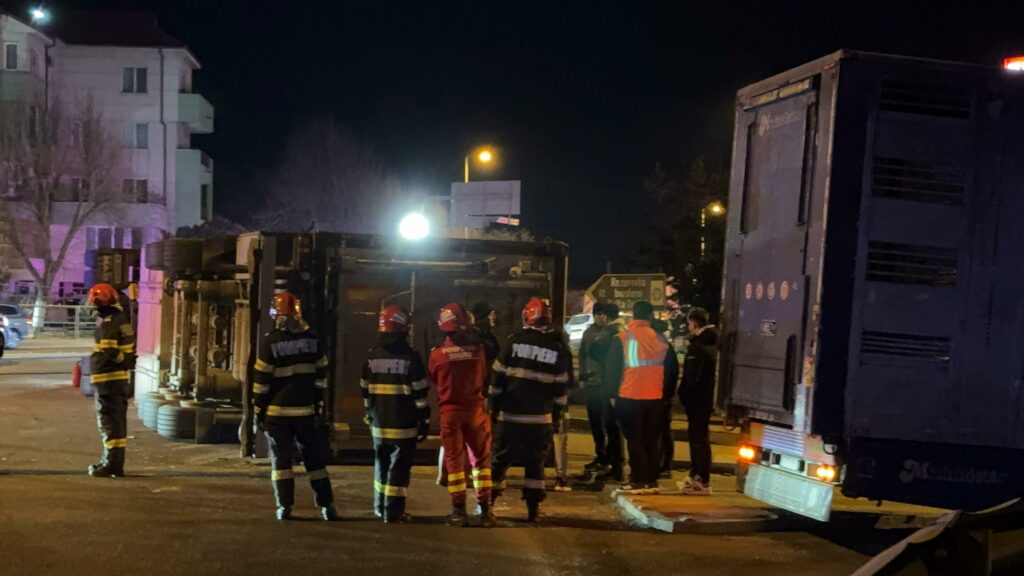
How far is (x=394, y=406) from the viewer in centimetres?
795

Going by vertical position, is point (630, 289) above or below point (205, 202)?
below

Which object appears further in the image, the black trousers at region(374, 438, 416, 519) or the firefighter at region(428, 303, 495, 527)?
the firefighter at region(428, 303, 495, 527)

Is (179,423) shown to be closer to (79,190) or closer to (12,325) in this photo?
(12,325)

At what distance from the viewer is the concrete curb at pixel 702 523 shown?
8.16 metres

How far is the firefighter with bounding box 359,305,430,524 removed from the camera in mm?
7949

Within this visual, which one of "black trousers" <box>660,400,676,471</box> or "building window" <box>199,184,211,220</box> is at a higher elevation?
"building window" <box>199,184,211,220</box>

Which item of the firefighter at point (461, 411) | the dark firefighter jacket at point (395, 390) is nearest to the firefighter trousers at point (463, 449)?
the firefighter at point (461, 411)

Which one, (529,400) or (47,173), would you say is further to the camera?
(47,173)

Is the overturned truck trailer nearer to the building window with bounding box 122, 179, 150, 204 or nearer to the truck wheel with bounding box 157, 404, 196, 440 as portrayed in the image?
the truck wheel with bounding box 157, 404, 196, 440

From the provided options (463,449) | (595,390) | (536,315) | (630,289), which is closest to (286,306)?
(463,449)

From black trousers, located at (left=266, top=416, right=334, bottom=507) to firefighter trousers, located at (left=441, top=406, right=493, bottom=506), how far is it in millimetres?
969

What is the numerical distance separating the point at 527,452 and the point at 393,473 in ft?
3.55

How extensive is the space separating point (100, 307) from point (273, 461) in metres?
2.74

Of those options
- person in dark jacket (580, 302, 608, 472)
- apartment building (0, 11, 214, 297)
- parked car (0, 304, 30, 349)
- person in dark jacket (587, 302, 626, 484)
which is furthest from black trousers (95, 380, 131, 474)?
apartment building (0, 11, 214, 297)
